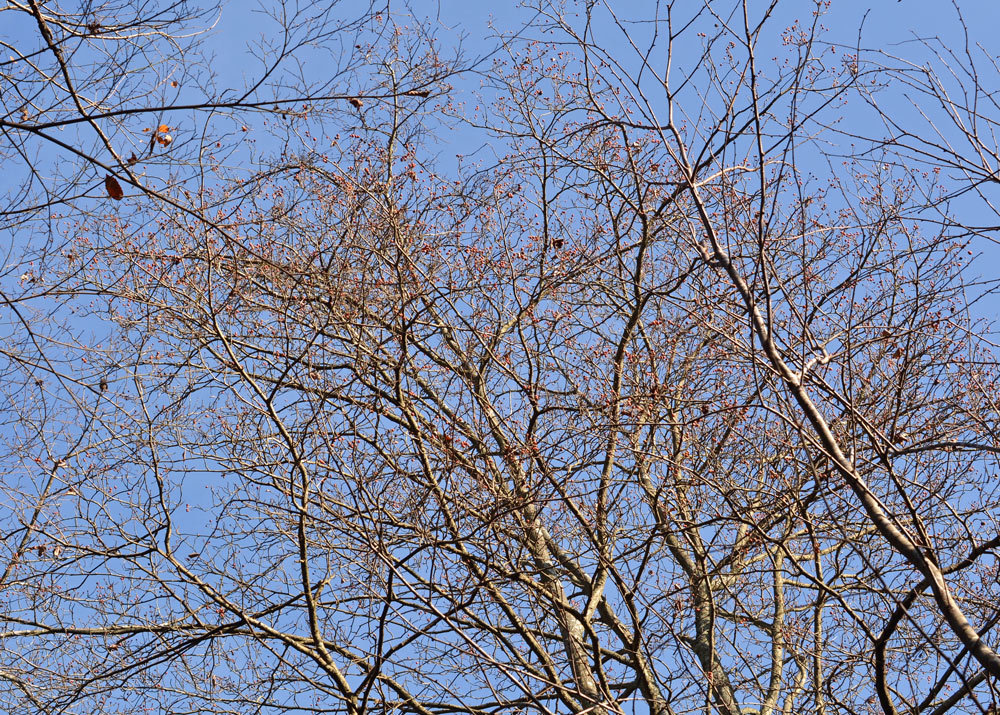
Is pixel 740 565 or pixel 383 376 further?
pixel 740 565

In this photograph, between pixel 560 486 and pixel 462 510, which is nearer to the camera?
pixel 560 486

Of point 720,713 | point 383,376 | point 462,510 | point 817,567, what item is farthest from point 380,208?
point 720,713

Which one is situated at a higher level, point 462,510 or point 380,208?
point 380,208

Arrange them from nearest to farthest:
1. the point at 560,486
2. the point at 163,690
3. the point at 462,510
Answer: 1. the point at 560,486
2. the point at 462,510
3. the point at 163,690

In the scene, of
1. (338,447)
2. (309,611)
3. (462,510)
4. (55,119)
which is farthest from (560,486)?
(55,119)

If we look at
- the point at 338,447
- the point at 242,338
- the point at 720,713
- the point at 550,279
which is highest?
the point at 242,338

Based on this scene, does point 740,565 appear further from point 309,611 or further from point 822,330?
point 309,611

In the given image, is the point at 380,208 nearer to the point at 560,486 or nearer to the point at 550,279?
the point at 550,279

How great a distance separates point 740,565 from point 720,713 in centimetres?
113

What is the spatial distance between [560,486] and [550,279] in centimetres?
236

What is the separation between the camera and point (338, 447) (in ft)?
16.7

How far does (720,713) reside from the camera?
5.97m

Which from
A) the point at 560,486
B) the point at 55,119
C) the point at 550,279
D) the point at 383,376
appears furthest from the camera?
the point at 550,279

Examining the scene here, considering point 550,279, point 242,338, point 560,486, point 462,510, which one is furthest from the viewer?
point 242,338
